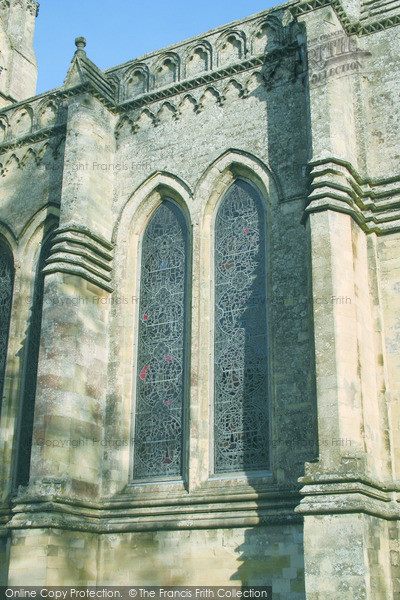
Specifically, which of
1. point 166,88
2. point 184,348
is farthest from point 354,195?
point 166,88

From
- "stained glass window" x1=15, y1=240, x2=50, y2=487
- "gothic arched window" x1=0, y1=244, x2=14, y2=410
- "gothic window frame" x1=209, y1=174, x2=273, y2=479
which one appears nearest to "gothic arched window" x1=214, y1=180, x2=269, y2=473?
"gothic window frame" x1=209, y1=174, x2=273, y2=479

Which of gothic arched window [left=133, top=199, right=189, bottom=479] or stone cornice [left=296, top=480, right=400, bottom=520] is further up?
gothic arched window [left=133, top=199, right=189, bottom=479]

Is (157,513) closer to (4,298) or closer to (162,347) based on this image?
(162,347)

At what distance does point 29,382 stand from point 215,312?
13.0 ft

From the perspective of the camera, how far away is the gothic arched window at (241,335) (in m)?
11.1

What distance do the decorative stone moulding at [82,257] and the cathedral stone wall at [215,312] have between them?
0.04 metres

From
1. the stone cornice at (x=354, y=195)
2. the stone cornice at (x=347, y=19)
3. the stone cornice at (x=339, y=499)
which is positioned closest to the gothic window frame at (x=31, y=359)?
the stone cornice at (x=354, y=195)

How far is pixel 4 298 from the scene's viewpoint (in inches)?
583

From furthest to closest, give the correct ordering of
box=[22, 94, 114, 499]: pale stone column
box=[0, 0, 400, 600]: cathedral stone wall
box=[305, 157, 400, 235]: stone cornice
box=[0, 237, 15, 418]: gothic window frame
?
box=[0, 237, 15, 418]: gothic window frame → box=[22, 94, 114, 499]: pale stone column → box=[305, 157, 400, 235]: stone cornice → box=[0, 0, 400, 600]: cathedral stone wall

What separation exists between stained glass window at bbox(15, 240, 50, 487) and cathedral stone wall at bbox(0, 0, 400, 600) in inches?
1.5

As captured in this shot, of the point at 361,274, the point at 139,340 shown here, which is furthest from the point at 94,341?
the point at 361,274

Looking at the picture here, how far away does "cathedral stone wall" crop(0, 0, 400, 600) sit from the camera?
9352 mm

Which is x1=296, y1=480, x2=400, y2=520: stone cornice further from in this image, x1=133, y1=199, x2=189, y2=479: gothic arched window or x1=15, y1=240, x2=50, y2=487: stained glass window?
Result: x1=15, y1=240, x2=50, y2=487: stained glass window

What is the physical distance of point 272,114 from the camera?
12.4 meters
